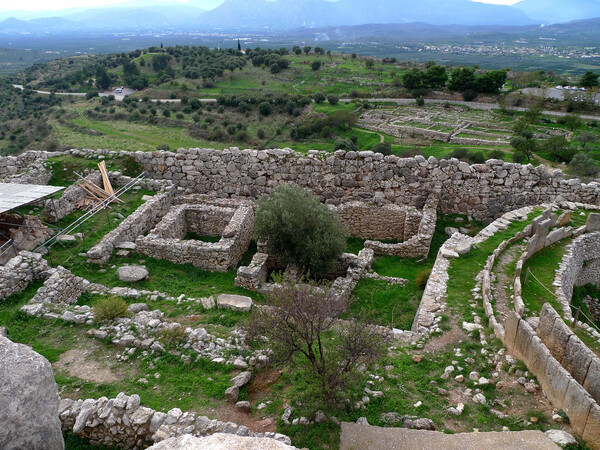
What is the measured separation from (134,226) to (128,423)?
27.7 feet

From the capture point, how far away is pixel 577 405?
6.34 meters

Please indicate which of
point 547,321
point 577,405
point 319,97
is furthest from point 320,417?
point 319,97

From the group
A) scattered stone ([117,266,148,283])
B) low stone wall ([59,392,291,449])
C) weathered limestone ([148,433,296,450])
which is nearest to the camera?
weathered limestone ([148,433,296,450])

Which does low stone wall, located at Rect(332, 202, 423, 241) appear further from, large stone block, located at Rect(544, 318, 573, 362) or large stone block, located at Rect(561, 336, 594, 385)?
large stone block, located at Rect(561, 336, 594, 385)

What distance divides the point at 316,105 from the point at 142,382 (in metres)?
65.4

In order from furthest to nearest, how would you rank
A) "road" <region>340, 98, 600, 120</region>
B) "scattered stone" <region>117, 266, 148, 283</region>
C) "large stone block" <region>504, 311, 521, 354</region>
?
"road" <region>340, 98, 600, 120</region>
"scattered stone" <region>117, 266, 148, 283</region>
"large stone block" <region>504, 311, 521, 354</region>

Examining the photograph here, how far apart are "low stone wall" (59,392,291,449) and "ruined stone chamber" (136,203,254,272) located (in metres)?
6.38

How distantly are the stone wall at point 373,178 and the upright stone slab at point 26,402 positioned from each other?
12.2 meters

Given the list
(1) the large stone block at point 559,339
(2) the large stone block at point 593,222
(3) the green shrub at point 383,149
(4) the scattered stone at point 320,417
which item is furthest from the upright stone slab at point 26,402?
(3) the green shrub at point 383,149

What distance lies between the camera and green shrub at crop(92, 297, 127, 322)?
901 cm

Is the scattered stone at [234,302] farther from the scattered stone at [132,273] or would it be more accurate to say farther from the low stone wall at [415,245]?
the low stone wall at [415,245]

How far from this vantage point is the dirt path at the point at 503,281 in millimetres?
9914

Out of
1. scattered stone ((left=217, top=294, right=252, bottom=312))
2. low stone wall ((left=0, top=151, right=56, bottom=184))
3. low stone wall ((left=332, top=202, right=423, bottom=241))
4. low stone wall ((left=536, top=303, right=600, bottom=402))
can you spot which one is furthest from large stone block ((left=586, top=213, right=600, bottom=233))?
low stone wall ((left=0, top=151, right=56, bottom=184))

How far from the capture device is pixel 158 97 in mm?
74875
